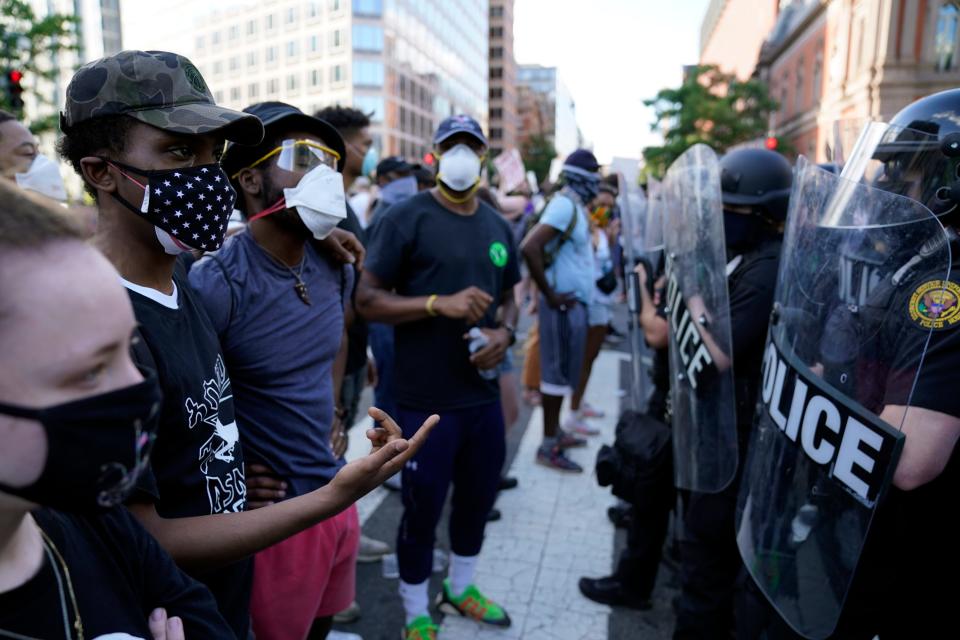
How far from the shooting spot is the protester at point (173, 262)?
137 cm

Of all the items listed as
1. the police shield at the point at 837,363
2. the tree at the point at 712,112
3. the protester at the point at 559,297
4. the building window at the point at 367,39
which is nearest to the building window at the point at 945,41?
the tree at the point at 712,112

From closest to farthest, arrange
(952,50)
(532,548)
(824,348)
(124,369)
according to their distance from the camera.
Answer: (124,369) → (824,348) → (532,548) → (952,50)

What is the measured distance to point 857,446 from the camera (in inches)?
62.3

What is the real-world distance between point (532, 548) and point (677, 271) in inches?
77.0

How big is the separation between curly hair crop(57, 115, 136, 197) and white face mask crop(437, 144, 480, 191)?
65.2 inches

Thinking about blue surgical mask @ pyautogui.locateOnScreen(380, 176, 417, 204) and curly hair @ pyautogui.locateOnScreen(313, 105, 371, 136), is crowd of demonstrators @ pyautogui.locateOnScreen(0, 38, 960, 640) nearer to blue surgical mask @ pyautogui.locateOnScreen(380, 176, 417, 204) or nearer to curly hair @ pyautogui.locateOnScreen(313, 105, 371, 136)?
curly hair @ pyautogui.locateOnScreen(313, 105, 371, 136)

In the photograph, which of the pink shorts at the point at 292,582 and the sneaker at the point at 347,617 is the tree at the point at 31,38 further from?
the pink shorts at the point at 292,582

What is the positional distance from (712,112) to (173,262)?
137 feet

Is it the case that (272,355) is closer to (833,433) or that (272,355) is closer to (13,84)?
(833,433)

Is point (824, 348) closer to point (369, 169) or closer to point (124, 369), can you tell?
point (124, 369)

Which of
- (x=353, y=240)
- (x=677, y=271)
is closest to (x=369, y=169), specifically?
(x=353, y=240)

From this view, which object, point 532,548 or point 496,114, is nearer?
point 532,548

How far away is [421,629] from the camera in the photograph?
9.30 ft

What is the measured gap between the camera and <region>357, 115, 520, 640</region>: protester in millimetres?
2795
